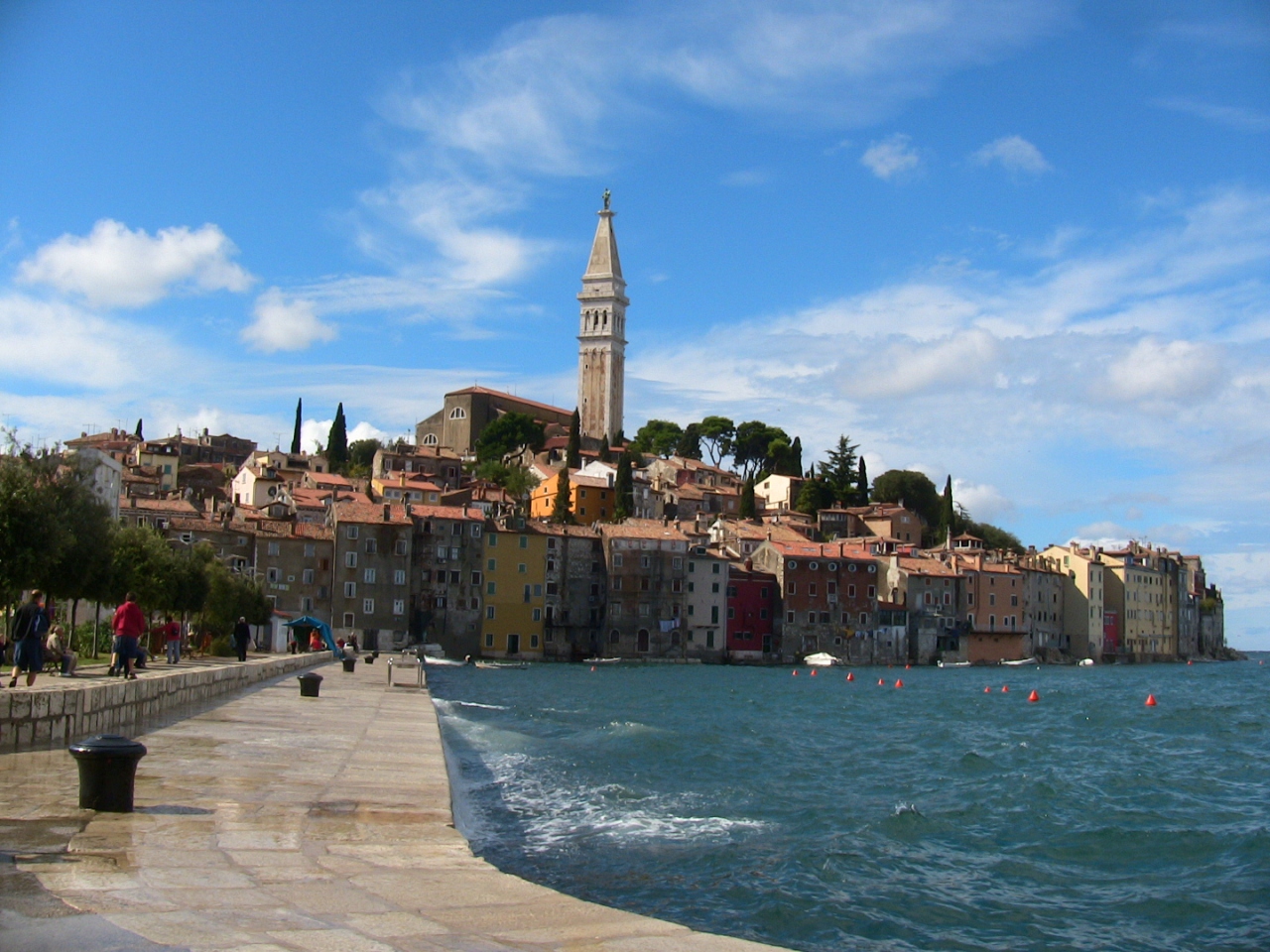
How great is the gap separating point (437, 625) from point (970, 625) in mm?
38066

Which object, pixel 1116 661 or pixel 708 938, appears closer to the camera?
pixel 708 938

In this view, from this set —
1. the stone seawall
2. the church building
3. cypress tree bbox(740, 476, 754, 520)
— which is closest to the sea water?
the stone seawall

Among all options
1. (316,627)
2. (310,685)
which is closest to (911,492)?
(316,627)

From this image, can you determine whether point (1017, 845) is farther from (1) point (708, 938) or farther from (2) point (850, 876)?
(1) point (708, 938)

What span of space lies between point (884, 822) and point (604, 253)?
116 meters

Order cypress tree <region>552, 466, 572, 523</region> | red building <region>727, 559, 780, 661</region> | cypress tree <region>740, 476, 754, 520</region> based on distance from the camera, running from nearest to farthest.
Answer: red building <region>727, 559, 780, 661</region> < cypress tree <region>552, 466, 572, 523</region> < cypress tree <region>740, 476, 754, 520</region>

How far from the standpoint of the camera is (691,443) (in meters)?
123

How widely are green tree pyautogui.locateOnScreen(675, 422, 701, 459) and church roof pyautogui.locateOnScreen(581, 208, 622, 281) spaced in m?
18.1

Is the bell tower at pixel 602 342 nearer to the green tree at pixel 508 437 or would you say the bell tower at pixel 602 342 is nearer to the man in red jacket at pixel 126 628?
the green tree at pixel 508 437

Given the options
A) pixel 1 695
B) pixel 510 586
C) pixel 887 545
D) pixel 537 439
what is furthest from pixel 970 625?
pixel 1 695

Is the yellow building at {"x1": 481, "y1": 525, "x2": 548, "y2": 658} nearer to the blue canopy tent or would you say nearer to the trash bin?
the blue canopy tent

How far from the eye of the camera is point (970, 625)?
84875 millimetres

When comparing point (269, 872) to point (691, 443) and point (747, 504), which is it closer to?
point (747, 504)

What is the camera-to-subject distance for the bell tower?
4934 inches
